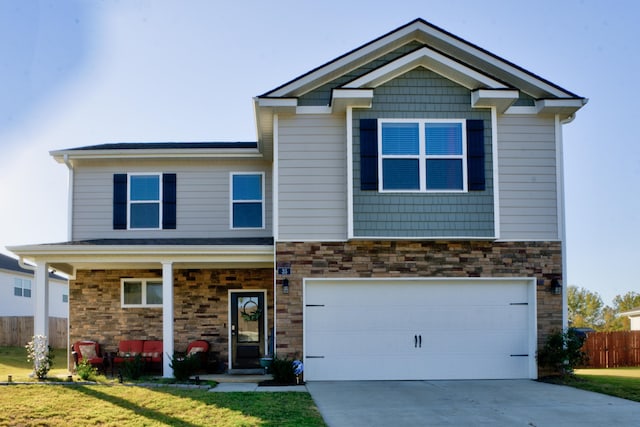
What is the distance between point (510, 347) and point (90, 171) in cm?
1118

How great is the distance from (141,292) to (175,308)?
1.13m

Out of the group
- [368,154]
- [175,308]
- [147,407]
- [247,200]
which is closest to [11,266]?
[175,308]

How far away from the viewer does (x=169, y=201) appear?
1806 centimetres

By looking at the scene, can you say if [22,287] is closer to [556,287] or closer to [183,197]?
[183,197]

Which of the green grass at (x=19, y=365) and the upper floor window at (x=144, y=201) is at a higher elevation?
the upper floor window at (x=144, y=201)

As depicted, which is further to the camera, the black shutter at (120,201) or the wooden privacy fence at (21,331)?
the wooden privacy fence at (21,331)

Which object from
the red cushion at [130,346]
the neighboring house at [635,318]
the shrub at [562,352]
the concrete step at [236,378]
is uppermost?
the shrub at [562,352]

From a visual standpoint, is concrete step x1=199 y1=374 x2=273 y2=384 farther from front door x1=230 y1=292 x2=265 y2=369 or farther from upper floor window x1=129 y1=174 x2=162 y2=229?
upper floor window x1=129 y1=174 x2=162 y2=229

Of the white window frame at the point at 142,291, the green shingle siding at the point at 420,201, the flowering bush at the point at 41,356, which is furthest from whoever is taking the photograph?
the white window frame at the point at 142,291

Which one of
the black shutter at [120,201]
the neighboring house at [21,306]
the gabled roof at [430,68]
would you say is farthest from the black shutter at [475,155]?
the neighboring house at [21,306]

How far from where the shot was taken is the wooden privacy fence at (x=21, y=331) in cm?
2859

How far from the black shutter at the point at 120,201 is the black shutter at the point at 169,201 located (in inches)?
38.9

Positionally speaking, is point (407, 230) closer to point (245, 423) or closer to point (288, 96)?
point (288, 96)

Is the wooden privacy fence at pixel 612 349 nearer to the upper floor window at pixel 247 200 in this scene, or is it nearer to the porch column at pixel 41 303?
the upper floor window at pixel 247 200
